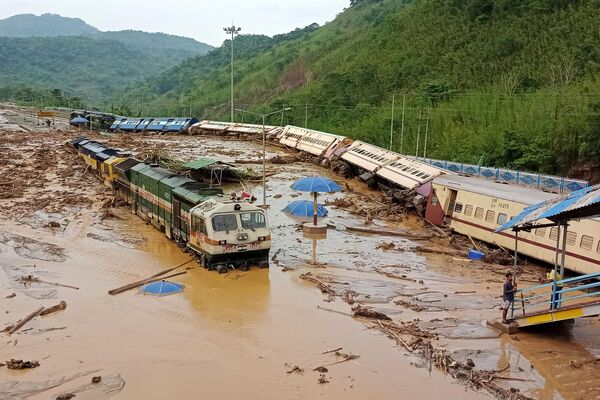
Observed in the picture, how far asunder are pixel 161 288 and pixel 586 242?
45.0 feet

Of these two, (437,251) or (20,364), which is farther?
(437,251)

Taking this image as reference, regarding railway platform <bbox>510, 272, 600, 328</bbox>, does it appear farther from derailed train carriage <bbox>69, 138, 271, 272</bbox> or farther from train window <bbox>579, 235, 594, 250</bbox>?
derailed train carriage <bbox>69, 138, 271, 272</bbox>

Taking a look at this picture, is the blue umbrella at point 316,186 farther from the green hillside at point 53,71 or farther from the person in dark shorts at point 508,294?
the green hillside at point 53,71

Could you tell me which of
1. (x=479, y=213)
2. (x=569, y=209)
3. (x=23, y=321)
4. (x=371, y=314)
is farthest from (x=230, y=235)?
(x=479, y=213)

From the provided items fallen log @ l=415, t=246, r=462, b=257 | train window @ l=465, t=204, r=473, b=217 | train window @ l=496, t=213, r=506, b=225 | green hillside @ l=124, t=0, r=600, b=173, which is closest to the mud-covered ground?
fallen log @ l=415, t=246, r=462, b=257

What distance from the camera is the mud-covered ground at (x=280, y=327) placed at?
12750 millimetres

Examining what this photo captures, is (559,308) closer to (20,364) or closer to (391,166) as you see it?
(20,364)

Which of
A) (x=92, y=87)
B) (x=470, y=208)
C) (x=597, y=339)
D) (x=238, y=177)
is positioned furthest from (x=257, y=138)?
(x=92, y=87)

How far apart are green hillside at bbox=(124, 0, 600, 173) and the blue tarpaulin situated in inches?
737

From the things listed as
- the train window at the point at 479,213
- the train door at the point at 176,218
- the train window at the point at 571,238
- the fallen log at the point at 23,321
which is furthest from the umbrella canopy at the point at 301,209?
the fallen log at the point at 23,321

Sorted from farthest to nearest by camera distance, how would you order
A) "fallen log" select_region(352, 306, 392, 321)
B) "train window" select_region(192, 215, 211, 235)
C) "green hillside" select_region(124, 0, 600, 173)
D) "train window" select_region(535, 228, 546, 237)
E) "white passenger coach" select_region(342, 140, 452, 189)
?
"green hillside" select_region(124, 0, 600, 173) → "white passenger coach" select_region(342, 140, 452, 189) → "train window" select_region(535, 228, 546, 237) → "train window" select_region(192, 215, 211, 235) → "fallen log" select_region(352, 306, 392, 321)

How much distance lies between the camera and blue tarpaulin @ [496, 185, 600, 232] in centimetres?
1298

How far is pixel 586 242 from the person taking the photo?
62.0 ft

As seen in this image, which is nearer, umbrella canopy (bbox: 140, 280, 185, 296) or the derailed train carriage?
umbrella canopy (bbox: 140, 280, 185, 296)
